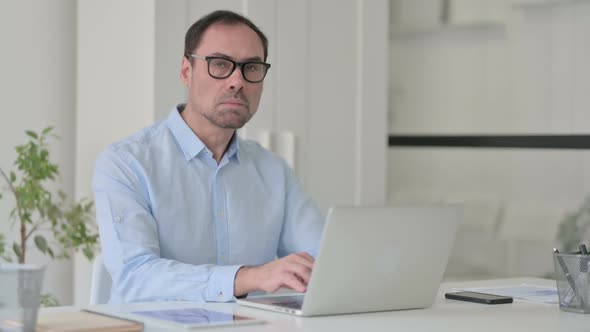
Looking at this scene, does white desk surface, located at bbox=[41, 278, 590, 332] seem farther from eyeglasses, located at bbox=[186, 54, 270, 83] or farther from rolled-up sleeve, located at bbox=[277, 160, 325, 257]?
eyeglasses, located at bbox=[186, 54, 270, 83]

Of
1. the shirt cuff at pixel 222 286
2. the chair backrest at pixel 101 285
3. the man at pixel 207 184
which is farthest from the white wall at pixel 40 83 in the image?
the shirt cuff at pixel 222 286

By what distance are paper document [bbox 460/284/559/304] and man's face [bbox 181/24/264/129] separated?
29.5 inches

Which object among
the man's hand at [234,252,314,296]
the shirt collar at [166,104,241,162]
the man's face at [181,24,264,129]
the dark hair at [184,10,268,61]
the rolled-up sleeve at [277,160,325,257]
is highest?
the dark hair at [184,10,268,61]

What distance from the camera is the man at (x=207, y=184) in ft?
7.75

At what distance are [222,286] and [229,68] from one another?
735mm

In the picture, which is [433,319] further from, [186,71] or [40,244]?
[40,244]

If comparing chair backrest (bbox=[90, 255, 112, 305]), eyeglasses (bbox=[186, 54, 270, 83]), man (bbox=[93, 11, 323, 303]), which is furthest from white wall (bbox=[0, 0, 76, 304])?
chair backrest (bbox=[90, 255, 112, 305])

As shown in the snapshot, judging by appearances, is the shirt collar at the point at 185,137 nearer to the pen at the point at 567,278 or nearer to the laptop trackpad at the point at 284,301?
the laptop trackpad at the point at 284,301

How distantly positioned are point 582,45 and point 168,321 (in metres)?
2.53

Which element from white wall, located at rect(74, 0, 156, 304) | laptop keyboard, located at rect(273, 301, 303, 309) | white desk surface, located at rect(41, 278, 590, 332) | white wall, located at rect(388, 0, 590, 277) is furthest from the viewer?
white wall, located at rect(388, 0, 590, 277)

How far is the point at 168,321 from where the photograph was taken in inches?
68.3

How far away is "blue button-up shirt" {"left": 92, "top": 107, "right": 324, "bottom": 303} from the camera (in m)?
2.24

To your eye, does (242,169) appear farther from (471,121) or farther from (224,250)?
(471,121)

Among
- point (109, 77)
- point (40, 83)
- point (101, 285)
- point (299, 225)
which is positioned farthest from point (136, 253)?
point (40, 83)
